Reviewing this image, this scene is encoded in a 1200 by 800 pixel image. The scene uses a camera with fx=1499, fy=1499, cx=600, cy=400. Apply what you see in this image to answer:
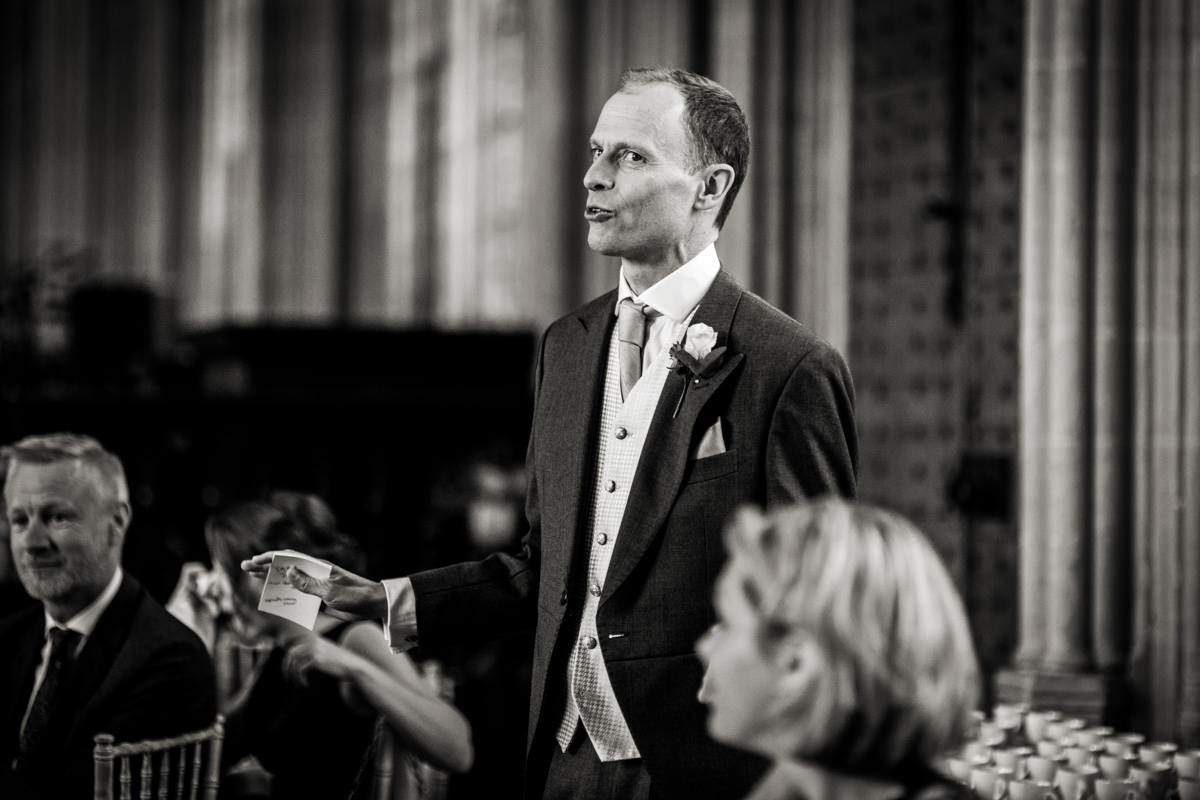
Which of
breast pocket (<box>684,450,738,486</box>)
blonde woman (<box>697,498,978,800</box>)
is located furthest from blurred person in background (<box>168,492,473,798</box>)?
blonde woman (<box>697,498,978,800</box>)

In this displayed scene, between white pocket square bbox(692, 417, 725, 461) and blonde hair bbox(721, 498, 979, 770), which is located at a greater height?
white pocket square bbox(692, 417, 725, 461)

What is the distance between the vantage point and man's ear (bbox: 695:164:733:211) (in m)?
2.46

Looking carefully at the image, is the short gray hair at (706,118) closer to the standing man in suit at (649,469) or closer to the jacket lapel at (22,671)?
the standing man in suit at (649,469)

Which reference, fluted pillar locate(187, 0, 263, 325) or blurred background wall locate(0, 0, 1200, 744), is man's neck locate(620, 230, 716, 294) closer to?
blurred background wall locate(0, 0, 1200, 744)

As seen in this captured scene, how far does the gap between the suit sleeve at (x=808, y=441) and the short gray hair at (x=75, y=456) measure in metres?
1.67

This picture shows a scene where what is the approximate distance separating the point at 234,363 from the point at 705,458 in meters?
6.98

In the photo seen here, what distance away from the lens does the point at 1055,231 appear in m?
5.04

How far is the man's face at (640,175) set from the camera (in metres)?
2.41

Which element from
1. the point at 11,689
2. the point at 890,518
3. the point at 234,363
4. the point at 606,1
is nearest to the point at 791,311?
the point at 606,1

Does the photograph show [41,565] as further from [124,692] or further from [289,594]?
[289,594]

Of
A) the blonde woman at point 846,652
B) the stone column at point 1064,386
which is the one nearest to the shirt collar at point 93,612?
the blonde woman at point 846,652

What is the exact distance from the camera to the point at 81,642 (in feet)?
10.5

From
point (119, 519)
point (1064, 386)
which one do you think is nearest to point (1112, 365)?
point (1064, 386)

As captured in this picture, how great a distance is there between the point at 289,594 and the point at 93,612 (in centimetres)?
107
